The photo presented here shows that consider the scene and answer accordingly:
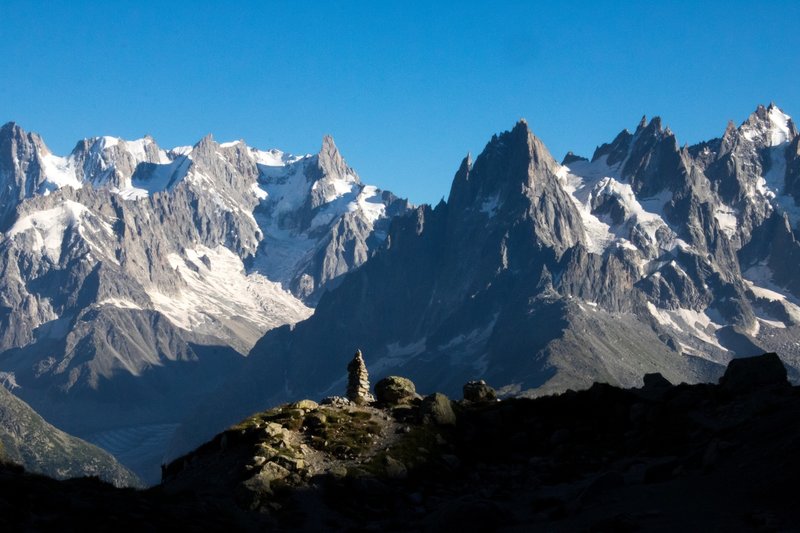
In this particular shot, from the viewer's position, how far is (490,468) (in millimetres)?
76875

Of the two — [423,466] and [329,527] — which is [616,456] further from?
[329,527]

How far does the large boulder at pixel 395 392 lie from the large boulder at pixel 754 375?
26.0m

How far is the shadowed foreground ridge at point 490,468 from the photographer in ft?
191

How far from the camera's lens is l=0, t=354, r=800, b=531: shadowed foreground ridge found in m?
58.1

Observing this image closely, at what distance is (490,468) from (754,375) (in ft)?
75.4

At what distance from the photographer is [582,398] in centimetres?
8844

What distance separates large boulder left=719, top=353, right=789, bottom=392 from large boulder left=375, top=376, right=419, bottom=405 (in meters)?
26.0

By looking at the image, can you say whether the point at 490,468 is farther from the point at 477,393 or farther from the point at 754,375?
the point at 477,393

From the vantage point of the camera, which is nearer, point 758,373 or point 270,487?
point 270,487

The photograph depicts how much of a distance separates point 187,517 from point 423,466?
20.7 meters

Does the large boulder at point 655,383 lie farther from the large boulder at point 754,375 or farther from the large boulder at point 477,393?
the large boulder at point 477,393

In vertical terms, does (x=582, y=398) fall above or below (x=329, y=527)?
above

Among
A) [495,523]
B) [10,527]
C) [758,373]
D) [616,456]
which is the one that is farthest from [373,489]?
[758,373]

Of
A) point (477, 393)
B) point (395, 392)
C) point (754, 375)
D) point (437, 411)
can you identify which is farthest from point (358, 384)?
point (754, 375)
